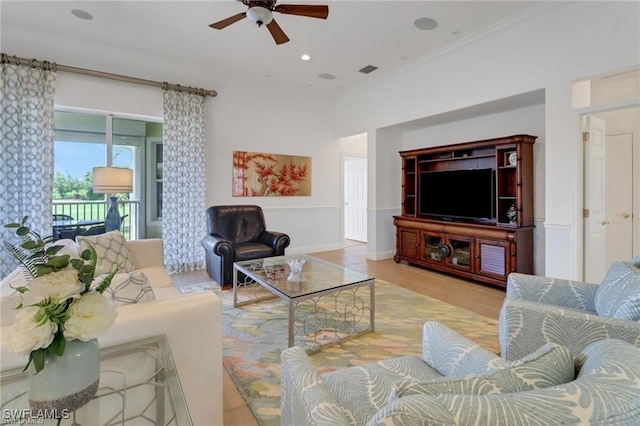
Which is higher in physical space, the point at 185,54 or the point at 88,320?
the point at 185,54

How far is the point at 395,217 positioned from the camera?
17.8ft

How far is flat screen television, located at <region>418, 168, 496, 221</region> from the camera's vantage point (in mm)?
4301

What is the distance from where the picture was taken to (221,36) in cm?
392

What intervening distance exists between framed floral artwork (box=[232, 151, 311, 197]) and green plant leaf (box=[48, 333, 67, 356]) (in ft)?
15.4

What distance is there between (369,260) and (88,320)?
503cm

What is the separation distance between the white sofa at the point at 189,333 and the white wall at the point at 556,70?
11.6 feet

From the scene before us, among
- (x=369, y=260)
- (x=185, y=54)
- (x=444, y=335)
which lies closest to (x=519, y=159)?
(x=369, y=260)

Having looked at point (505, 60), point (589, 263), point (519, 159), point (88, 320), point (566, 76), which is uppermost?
point (505, 60)

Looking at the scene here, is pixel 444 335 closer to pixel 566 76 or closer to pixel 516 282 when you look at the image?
pixel 516 282

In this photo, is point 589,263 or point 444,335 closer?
point 444,335

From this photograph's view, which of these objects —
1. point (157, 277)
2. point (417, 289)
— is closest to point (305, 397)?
point (157, 277)

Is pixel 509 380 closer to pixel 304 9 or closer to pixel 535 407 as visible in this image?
pixel 535 407

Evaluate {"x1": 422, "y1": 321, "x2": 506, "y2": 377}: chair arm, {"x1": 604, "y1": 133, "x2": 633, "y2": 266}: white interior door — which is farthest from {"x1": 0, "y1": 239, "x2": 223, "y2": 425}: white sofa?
{"x1": 604, "y1": 133, "x2": 633, "y2": 266}: white interior door

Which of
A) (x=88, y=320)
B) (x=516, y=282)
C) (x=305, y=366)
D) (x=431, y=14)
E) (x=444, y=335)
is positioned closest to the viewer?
(x=88, y=320)
